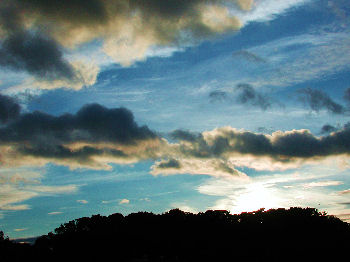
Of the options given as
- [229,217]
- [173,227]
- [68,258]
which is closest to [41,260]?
[68,258]

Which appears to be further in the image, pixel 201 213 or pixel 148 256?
pixel 201 213

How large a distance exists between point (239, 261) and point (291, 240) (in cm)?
1415

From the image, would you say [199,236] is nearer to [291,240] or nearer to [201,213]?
[201,213]

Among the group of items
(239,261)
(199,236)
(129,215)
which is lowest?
(239,261)

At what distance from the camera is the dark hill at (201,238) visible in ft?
279

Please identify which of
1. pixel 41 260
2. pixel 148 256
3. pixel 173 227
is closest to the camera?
pixel 41 260

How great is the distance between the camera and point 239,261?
278 ft

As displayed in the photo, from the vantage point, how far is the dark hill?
279ft

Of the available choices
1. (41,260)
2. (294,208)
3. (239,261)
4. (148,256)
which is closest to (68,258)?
(41,260)

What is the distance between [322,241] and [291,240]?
24.2 ft

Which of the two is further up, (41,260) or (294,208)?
(294,208)

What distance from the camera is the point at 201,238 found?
9438 cm

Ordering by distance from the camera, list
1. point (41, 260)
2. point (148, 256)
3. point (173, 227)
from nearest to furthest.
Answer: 1. point (41, 260)
2. point (148, 256)
3. point (173, 227)

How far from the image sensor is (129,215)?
10288 centimetres
